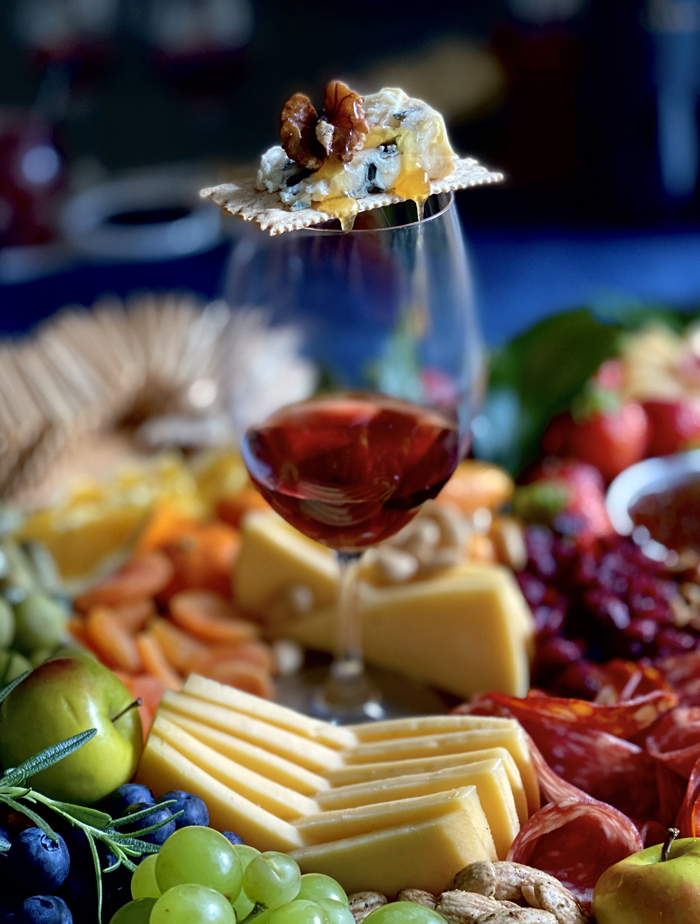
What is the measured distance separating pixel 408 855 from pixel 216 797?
0.44 feet

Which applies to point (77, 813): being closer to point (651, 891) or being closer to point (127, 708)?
point (127, 708)

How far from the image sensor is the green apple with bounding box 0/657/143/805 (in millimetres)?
652

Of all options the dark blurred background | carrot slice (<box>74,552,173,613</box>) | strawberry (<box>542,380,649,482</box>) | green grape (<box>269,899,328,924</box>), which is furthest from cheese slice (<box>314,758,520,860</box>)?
the dark blurred background

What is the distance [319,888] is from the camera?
0.59m

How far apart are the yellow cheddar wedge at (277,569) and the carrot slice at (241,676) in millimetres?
81

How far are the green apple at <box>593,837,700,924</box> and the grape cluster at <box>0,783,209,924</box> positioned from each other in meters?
0.25

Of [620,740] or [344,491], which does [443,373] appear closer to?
[344,491]

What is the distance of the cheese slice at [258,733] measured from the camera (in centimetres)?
73

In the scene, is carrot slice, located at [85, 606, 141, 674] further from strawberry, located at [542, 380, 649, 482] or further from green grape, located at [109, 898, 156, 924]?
strawberry, located at [542, 380, 649, 482]

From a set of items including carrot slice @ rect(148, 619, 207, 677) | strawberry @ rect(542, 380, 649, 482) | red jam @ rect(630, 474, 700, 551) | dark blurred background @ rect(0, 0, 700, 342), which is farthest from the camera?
dark blurred background @ rect(0, 0, 700, 342)

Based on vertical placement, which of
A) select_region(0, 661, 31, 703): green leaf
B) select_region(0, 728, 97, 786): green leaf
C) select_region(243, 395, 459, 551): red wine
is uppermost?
select_region(243, 395, 459, 551): red wine

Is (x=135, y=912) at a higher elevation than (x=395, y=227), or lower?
lower

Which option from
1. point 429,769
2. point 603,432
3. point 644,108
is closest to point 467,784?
point 429,769

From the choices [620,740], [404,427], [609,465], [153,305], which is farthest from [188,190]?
[620,740]
